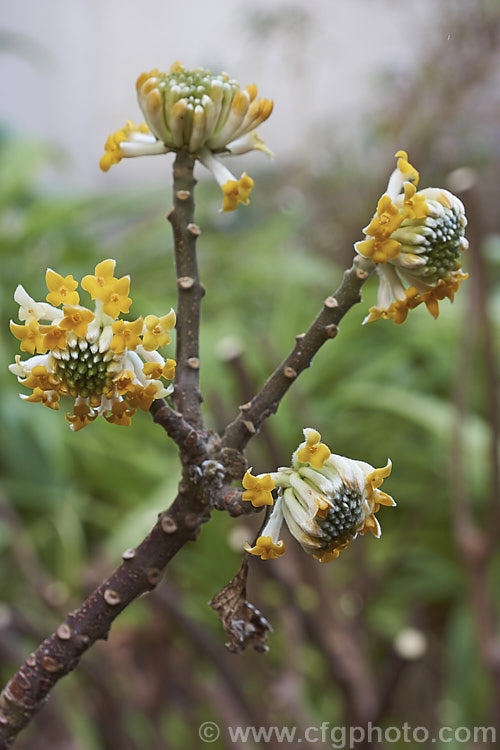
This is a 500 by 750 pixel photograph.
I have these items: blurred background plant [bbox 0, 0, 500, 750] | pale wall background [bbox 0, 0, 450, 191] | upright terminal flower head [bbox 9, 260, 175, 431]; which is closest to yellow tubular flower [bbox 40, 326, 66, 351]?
upright terminal flower head [bbox 9, 260, 175, 431]

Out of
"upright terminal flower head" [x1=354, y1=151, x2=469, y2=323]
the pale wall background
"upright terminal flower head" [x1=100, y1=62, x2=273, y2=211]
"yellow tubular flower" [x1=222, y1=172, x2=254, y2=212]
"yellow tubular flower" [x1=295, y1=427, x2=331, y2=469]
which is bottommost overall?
"yellow tubular flower" [x1=295, y1=427, x2=331, y2=469]

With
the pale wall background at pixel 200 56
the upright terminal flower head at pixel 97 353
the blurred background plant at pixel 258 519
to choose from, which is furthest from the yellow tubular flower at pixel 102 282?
the pale wall background at pixel 200 56

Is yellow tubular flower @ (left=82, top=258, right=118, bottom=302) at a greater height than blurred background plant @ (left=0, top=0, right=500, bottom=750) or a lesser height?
lesser

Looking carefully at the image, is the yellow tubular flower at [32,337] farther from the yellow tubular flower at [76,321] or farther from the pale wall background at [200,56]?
the pale wall background at [200,56]

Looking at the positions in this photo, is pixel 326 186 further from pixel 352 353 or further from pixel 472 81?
pixel 352 353

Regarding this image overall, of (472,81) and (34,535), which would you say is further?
(472,81)

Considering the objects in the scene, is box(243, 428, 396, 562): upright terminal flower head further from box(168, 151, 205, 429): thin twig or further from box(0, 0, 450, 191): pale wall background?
box(0, 0, 450, 191): pale wall background

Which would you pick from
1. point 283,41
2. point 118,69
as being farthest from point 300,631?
point 118,69
